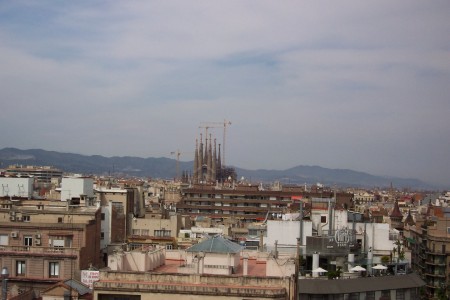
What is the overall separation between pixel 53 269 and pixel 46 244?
2.12 m

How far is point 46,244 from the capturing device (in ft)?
142

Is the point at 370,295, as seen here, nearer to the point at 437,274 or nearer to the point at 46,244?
the point at 46,244

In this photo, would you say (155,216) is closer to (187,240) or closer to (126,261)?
(187,240)

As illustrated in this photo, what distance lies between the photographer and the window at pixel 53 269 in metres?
41.7

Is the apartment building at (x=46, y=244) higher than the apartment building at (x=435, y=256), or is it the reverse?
the apartment building at (x=46, y=244)

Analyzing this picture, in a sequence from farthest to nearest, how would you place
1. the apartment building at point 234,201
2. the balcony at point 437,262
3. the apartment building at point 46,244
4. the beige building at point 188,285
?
the apartment building at point 234,201, the balcony at point 437,262, the apartment building at point 46,244, the beige building at point 188,285

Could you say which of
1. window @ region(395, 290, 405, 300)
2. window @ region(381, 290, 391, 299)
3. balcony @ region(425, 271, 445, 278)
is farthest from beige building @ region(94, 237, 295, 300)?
balcony @ region(425, 271, 445, 278)

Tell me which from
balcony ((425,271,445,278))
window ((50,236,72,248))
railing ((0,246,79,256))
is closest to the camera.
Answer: railing ((0,246,79,256))

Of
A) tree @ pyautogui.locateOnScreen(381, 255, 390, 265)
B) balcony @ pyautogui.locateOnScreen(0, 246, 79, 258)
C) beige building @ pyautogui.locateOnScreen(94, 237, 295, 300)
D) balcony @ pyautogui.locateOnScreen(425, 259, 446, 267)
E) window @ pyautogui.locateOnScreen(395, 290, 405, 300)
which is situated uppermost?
beige building @ pyautogui.locateOnScreen(94, 237, 295, 300)

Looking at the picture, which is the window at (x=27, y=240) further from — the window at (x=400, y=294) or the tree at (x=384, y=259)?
the tree at (x=384, y=259)

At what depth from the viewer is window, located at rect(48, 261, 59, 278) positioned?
1640 inches

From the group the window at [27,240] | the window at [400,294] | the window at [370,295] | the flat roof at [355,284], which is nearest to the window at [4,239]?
the window at [27,240]

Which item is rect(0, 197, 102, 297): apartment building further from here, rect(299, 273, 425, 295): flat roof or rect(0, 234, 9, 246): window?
rect(299, 273, 425, 295): flat roof

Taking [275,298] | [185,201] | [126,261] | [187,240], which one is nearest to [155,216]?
[187,240]
